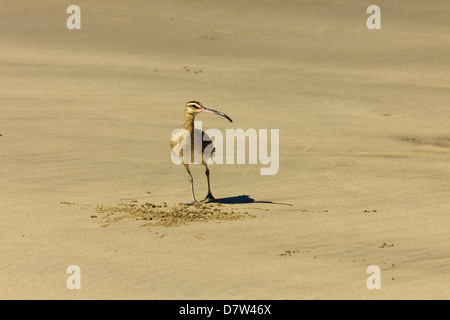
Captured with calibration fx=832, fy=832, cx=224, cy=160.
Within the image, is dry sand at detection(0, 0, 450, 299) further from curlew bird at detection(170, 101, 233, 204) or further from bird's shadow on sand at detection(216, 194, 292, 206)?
curlew bird at detection(170, 101, 233, 204)

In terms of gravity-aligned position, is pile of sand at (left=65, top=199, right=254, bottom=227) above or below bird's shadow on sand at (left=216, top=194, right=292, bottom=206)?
below

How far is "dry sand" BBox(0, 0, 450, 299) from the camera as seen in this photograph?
24.0 ft

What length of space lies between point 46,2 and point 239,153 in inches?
627

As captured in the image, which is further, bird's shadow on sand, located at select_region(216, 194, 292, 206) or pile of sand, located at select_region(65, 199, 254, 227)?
bird's shadow on sand, located at select_region(216, 194, 292, 206)

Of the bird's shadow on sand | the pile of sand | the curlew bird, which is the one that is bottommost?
the pile of sand

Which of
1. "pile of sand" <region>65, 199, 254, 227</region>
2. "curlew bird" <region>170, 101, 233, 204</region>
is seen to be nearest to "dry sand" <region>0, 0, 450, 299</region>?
"pile of sand" <region>65, 199, 254, 227</region>

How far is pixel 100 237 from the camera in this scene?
27.1ft

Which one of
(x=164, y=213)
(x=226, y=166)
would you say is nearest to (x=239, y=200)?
(x=164, y=213)

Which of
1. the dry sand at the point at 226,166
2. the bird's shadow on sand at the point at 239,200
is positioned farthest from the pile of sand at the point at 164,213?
the bird's shadow on sand at the point at 239,200

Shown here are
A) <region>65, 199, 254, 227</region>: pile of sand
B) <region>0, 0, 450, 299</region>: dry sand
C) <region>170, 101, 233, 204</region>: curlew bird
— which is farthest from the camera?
<region>170, 101, 233, 204</region>: curlew bird

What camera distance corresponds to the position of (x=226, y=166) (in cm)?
1171

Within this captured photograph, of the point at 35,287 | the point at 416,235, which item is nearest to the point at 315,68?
the point at 416,235

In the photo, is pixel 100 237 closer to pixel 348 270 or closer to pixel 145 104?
pixel 348 270

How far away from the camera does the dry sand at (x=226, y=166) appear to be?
7328mm
